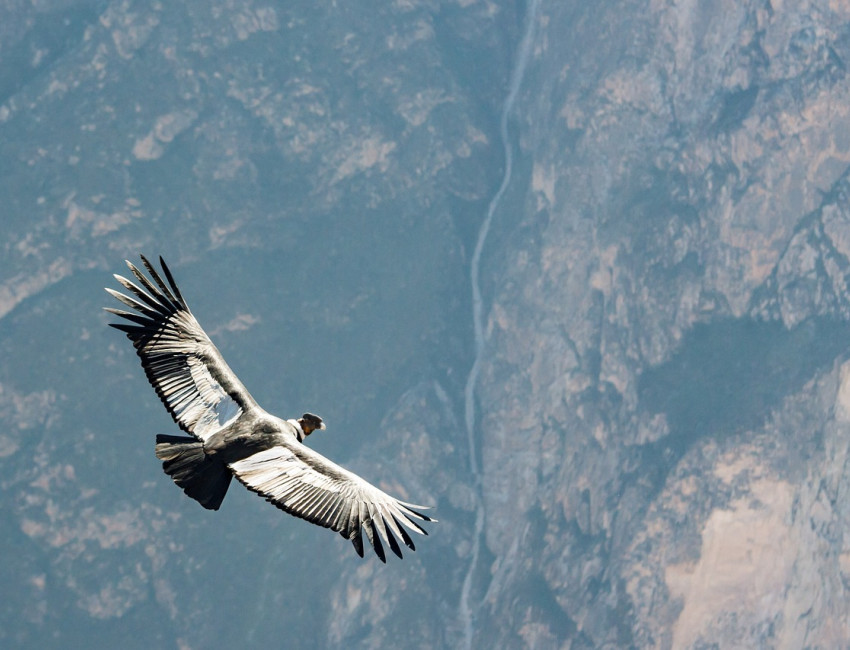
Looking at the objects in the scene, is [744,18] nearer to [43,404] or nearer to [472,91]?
[472,91]

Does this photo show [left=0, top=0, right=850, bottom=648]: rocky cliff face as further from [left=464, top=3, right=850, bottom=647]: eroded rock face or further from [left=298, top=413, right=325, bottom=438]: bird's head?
[left=298, top=413, right=325, bottom=438]: bird's head

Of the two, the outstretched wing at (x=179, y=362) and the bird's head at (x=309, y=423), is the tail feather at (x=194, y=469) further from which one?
the bird's head at (x=309, y=423)

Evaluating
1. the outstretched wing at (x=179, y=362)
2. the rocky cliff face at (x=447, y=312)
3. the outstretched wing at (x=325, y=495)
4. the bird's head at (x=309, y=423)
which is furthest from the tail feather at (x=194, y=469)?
the rocky cliff face at (x=447, y=312)

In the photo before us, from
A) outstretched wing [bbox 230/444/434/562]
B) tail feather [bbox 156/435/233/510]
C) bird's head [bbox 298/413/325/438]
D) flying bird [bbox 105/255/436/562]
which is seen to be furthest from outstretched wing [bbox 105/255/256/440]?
outstretched wing [bbox 230/444/434/562]

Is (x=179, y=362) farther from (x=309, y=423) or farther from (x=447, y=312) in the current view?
(x=447, y=312)

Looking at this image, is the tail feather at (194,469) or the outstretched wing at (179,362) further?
the outstretched wing at (179,362)

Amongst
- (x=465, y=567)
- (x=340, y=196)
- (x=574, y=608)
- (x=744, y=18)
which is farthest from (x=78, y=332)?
(x=744, y=18)
